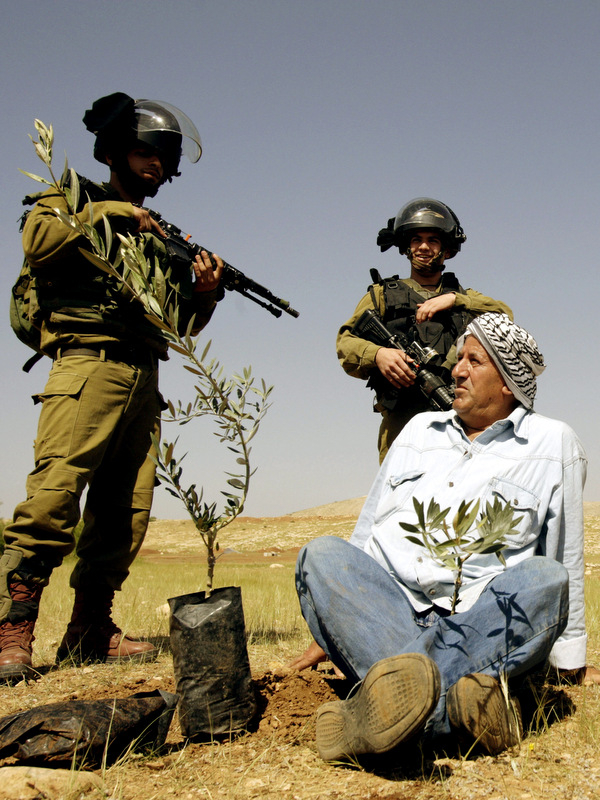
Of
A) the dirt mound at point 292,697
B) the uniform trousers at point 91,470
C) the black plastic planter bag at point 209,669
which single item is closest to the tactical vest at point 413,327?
the uniform trousers at point 91,470

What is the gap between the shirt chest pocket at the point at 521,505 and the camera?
101 inches

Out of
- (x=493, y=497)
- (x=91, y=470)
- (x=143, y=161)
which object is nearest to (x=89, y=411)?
(x=91, y=470)

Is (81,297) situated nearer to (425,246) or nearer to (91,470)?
(91,470)

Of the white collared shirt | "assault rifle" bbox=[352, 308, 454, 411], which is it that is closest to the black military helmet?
"assault rifle" bbox=[352, 308, 454, 411]

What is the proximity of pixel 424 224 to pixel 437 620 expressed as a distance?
298cm

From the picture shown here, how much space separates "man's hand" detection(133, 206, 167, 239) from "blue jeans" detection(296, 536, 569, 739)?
85.6 inches

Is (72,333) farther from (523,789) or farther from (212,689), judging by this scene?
(523,789)

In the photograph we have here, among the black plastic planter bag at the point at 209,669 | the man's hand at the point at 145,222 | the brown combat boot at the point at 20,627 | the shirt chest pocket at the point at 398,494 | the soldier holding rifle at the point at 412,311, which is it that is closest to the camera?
the black plastic planter bag at the point at 209,669

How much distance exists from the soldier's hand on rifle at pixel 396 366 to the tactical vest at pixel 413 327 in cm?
13

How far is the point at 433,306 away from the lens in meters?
4.39

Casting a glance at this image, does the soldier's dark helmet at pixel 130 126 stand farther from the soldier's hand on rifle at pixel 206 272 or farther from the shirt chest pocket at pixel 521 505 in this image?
the shirt chest pocket at pixel 521 505

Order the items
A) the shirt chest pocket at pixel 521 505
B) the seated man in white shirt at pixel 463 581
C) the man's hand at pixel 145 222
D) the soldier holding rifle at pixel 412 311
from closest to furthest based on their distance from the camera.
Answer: the seated man in white shirt at pixel 463 581 < the shirt chest pocket at pixel 521 505 < the man's hand at pixel 145 222 < the soldier holding rifle at pixel 412 311

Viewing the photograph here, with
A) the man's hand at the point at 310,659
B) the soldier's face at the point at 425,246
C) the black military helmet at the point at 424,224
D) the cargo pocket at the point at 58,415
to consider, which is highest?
the black military helmet at the point at 424,224

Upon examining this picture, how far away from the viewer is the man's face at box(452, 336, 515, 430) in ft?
9.66
